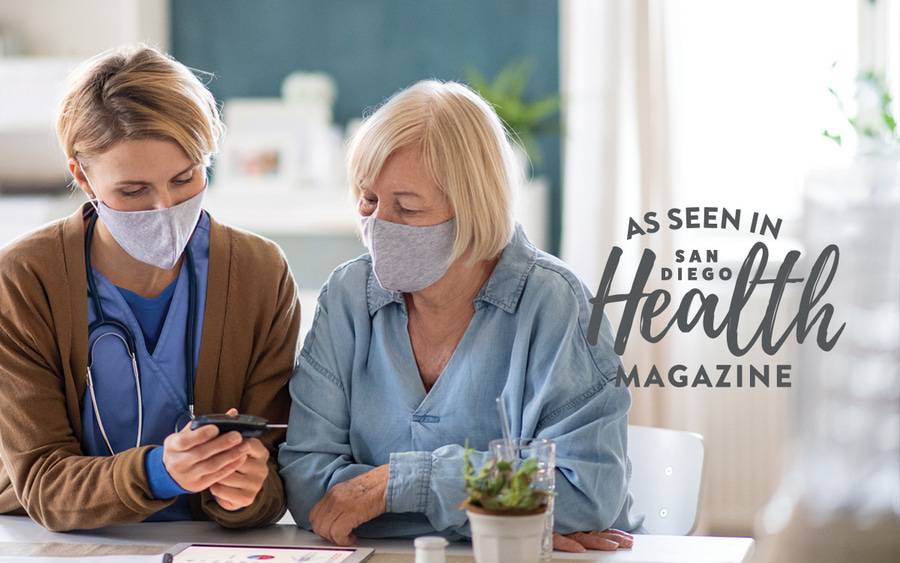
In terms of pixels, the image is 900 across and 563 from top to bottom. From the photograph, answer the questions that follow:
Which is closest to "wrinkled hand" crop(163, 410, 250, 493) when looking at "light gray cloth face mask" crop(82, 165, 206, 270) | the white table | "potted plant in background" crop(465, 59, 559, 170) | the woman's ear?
the white table

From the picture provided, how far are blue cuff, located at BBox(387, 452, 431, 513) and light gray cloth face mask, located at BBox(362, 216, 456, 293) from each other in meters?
0.27

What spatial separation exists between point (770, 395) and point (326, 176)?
→ 5.49 ft

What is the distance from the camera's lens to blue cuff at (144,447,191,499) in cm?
161

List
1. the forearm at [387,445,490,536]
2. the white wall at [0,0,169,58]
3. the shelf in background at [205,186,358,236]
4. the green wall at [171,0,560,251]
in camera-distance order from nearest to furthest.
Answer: the forearm at [387,445,490,536]
the shelf in background at [205,186,358,236]
the green wall at [171,0,560,251]
the white wall at [0,0,169,58]

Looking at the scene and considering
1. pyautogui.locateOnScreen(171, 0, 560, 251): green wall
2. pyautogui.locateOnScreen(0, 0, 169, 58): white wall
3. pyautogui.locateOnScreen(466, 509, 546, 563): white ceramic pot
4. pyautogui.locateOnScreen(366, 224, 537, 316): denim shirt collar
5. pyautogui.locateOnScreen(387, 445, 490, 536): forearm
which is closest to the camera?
pyautogui.locateOnScreen(466, 509, 546, 563): white ceramic pot

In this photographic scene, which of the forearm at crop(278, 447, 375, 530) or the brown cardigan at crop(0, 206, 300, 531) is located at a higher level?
the brown cardigan at crop(0, 206, 300, 531)

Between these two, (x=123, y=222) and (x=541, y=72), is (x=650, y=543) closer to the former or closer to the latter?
(x=123, y=222)

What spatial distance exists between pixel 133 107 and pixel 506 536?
80 cm

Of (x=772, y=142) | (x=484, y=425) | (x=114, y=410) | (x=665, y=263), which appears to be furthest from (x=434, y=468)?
(x=772, y=142)

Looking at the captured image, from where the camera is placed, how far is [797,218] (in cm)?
378

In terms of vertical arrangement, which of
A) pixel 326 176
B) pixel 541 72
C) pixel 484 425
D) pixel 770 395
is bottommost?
pixel 770 395

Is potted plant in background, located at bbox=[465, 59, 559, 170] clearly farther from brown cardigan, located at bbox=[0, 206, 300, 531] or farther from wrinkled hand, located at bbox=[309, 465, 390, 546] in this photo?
wrinkled hand, located at bbox=[309, 465, 390, 546]

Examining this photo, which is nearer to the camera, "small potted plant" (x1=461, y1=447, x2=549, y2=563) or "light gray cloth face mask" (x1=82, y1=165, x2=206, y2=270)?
→ "small potted plant" (x1=461, y1=447, x2=549, y2=563)

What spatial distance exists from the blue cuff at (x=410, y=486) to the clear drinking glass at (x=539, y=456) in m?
0.22
